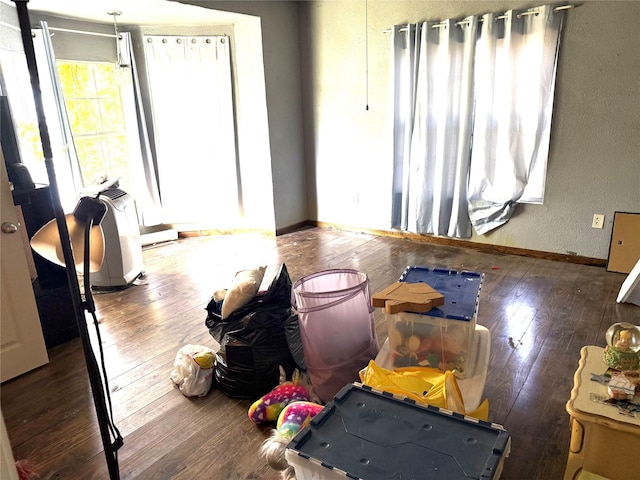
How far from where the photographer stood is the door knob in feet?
7.09

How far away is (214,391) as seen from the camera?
214 centimetres

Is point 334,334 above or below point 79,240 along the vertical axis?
below

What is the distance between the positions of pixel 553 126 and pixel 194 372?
3131 mm

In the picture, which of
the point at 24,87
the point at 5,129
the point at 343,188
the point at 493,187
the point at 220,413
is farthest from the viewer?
the point at 343,188

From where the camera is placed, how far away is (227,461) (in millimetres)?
1697

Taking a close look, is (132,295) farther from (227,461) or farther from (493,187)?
(493,187)

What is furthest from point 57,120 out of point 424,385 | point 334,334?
point 424,385

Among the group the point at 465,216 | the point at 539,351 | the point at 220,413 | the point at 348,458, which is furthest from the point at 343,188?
the point at 348,458

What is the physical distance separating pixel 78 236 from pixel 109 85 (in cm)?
323

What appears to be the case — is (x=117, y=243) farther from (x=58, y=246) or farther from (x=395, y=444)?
(x=395, y=444)

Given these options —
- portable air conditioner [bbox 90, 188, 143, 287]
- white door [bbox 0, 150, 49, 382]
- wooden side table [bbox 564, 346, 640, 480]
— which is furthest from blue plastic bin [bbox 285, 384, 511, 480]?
portable air conditioner [bbox 90, 188, 143, 287]

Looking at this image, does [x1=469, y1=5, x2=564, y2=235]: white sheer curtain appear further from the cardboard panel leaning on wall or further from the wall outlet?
the cardboard panel leaning on wall

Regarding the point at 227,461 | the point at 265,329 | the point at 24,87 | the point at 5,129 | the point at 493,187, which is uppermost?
the point at 24,87

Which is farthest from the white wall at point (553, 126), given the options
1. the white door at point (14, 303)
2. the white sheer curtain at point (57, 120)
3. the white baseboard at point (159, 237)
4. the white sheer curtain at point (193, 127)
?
the white door at point (14, 303)
